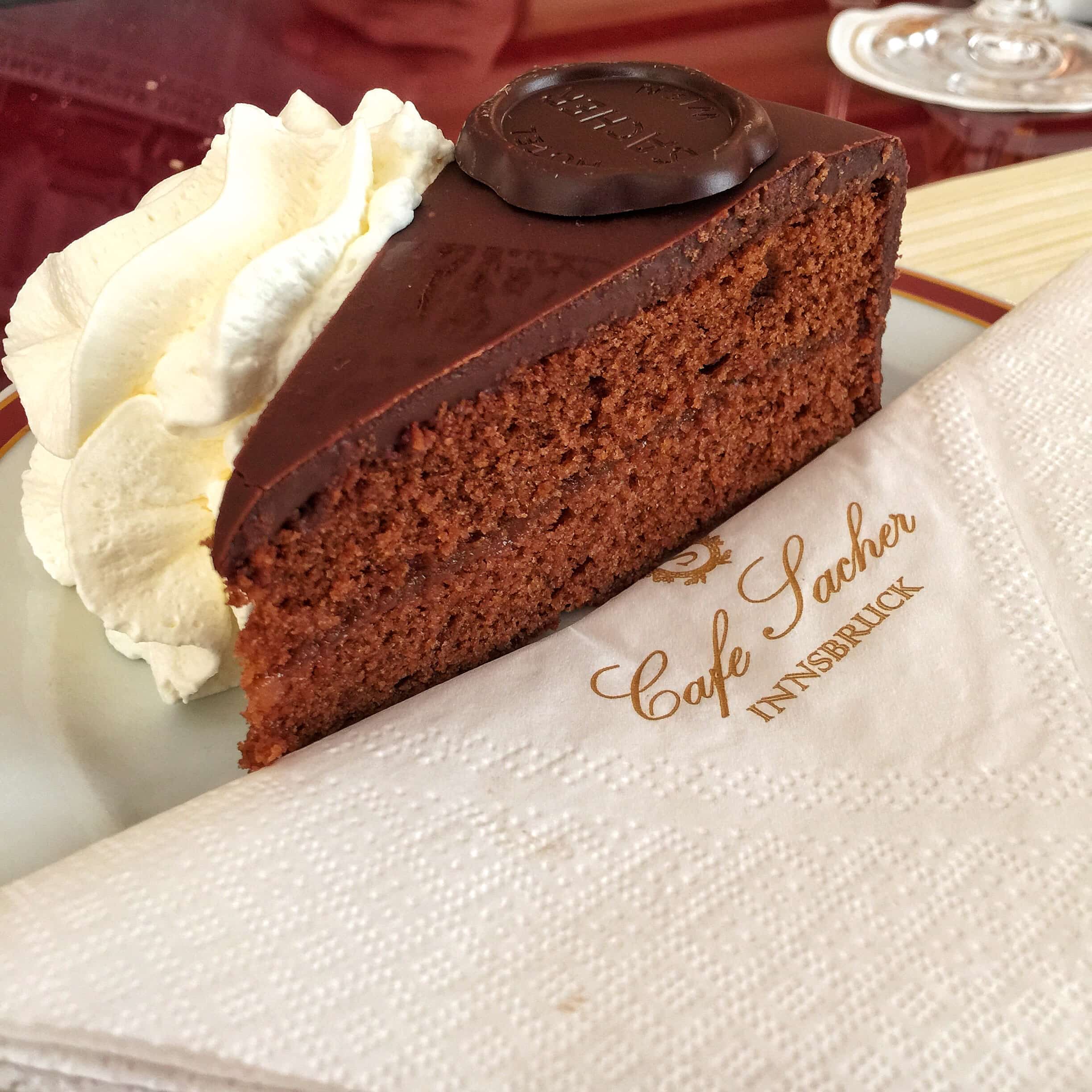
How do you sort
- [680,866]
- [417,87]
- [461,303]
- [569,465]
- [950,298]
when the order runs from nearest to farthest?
[680,866]
[461,303]
[569,465]
[950,298]
[417,87]

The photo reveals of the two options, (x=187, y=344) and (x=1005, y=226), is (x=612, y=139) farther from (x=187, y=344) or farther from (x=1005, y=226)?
(x=1005, y=226)

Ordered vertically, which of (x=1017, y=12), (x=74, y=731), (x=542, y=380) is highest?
(x=1017, y=12)

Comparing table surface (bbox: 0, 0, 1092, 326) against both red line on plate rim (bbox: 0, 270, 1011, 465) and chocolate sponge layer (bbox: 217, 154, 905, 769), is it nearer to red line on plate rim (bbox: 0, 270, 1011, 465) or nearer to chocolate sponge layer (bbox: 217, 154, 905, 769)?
red line on plate rim (bbox: 0, 270, 1011, 465)

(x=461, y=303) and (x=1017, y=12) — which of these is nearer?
(x=461, y=303)

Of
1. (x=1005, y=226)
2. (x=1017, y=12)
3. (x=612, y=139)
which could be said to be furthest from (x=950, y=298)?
(x=1017, y=12)

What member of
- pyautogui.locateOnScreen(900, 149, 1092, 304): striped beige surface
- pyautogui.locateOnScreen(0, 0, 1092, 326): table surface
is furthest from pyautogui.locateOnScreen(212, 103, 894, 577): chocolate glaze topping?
pyautogui.locateOnScreen(0, 0, 1092, 326): table surface

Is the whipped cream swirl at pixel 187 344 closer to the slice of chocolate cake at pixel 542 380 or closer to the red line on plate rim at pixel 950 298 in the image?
the slice of chocolate cake at pixel 542 380
